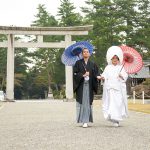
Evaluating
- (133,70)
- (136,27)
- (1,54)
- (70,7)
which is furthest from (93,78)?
(1,54)

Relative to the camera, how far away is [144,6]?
64125mm

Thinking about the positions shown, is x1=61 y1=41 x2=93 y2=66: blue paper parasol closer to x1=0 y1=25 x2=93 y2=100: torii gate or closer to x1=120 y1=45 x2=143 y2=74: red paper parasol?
x1=120 y1=45 x2=143 y2=74: red paper parasol

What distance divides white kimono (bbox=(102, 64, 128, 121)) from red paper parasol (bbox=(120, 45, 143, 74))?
0.96 feet

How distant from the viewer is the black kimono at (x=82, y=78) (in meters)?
11.9

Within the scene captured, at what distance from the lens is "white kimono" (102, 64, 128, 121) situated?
11.9m

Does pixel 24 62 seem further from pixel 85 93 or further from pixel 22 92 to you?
pixel 85 93

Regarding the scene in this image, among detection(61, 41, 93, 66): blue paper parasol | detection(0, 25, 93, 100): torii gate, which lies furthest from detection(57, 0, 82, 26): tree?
detection(61, 41, 93, 66): blue paper parasol

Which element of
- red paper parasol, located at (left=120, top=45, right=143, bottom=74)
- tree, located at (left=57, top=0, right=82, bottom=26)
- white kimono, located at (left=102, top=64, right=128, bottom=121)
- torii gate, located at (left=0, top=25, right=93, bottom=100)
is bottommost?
white kimono, located at (left=102, top=64, right=128, bottom=121)

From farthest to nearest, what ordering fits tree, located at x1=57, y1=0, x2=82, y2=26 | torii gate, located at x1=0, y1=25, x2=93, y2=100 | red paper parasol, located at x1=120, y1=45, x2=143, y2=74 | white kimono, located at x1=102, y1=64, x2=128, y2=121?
tree, located at x1=57, y1=0, x2=82, y2=26 < torii gate, located at x1=0, y1=25, x2=93, y2=100 < red paper parasol, located at x1=120, y1=45, x2=143, y2=74 < white kimono, located at x1=102, y1=64, x2=128, y2=121

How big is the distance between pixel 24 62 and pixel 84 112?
6492 centimetres

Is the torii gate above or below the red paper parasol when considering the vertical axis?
above

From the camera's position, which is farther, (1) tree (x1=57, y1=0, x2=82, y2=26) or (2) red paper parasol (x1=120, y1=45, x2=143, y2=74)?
(1) tree (x1=57, y1=0, x2=82, y2=26)

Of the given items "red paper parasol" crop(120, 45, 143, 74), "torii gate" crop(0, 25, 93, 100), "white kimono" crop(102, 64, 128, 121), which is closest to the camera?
"white kimono" crop(102, 64, 128, 121)

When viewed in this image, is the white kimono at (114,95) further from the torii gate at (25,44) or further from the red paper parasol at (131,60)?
the torii gate at (25,44)
